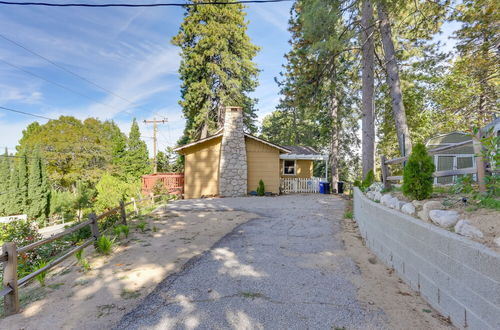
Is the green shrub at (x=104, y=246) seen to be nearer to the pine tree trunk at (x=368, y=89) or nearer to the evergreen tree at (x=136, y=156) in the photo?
the pine tree trunk at (x=368, y=89)

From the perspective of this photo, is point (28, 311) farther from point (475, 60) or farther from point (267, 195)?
point (475, 60)

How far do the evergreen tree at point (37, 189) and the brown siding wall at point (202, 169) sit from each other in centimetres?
1722

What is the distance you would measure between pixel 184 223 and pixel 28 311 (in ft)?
14.8

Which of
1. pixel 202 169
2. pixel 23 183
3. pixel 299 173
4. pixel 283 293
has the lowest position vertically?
pixel 283 293

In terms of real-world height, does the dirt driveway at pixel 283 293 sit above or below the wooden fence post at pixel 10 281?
below

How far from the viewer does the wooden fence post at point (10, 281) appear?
113 inches

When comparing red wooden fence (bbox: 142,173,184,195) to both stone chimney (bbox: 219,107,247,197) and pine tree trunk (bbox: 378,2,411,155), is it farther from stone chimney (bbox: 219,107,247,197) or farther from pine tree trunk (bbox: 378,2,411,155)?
pine tree trunk (bbox: 378,2,411,155)

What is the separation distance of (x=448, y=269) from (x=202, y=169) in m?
13.1

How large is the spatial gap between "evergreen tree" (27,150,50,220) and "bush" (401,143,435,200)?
28.3m

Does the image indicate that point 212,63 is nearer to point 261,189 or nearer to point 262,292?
point 261,189

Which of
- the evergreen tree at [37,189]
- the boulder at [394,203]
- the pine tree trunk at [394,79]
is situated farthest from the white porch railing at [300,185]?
the evergreen tree at [37,189]

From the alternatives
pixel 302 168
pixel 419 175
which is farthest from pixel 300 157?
pixel 419 175

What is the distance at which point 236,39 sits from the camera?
2062cm

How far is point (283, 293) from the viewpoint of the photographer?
3.12 meters
